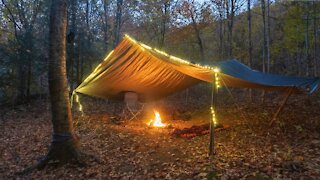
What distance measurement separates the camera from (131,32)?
2219cm

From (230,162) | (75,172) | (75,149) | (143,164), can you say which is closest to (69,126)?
(75,149)

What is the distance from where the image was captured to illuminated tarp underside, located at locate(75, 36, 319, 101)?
20.1ft

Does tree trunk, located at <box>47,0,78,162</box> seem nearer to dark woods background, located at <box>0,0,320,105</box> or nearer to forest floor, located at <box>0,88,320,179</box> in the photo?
forest floor, located at <box>0,88,320,179</box>

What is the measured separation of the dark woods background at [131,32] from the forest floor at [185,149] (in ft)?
15.7

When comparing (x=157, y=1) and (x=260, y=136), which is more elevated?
(x=157, y=1)

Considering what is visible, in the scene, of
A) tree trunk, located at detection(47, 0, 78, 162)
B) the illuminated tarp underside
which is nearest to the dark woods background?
the illuminated tarp underside

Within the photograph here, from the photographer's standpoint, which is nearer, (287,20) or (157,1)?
(287,20)

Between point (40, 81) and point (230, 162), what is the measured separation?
1561cm

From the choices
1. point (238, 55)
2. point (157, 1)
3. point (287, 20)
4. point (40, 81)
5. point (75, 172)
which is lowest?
point (75, 172)

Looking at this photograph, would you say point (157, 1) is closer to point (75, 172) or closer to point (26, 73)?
point (26, 73)

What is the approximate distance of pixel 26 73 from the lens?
15500 millimetres

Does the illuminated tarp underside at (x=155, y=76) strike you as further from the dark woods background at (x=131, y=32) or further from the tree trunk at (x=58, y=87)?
the dark woods background at (x=131, y=32)

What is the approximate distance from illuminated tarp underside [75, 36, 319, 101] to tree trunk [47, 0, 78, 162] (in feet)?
6.64

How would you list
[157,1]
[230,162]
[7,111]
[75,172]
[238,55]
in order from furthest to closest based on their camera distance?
[238,55], [157,1], [7,111], [75,172], [230,162]
